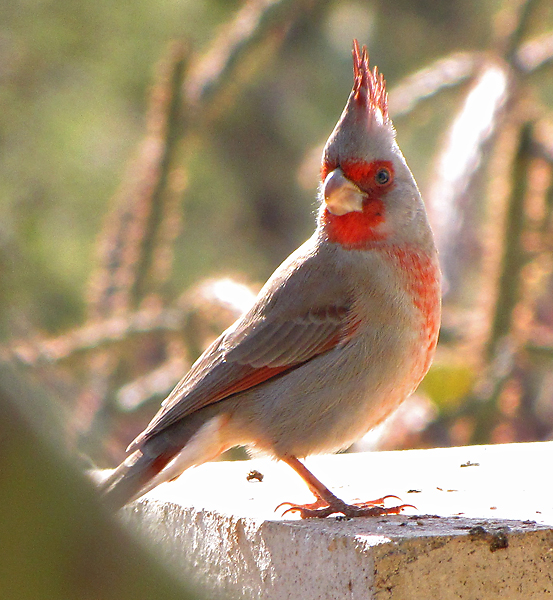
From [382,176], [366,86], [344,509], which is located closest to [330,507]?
[344,509]

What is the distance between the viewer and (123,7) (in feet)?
26.1

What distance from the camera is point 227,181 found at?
9.30 metres

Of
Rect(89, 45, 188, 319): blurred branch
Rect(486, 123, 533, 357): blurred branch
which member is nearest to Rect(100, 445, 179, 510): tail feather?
Rect(89, 45, 188, 319): blurred branch

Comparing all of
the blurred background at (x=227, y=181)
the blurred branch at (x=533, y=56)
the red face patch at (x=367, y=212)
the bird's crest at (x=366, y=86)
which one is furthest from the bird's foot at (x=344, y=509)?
the blurred branch at (x=533, y=56)

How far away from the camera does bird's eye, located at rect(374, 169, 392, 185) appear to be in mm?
3342

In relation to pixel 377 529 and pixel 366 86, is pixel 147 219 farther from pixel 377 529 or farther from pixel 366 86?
pixel 377 529

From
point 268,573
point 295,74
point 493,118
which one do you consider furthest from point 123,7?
point 268,573

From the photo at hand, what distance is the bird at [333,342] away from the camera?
3.11 meters

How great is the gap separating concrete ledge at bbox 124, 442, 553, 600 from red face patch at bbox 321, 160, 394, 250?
811 millimetres

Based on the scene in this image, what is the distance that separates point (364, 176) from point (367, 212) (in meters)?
0.12

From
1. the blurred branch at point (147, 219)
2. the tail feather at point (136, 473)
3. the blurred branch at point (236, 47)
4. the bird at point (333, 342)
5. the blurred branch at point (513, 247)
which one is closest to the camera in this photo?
the tail feather at point (136, 473)

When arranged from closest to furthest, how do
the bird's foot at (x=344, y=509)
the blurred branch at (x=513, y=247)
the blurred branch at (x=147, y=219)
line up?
the bird's foot at (x=344, y=509), the blurred branch at (x=513, y=247), the blurred branch at (x=147, y=219)

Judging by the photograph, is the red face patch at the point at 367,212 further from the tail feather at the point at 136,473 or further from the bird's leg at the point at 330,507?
the tail feather at the point at 136,473

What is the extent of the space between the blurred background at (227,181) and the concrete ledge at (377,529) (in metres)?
0.49
